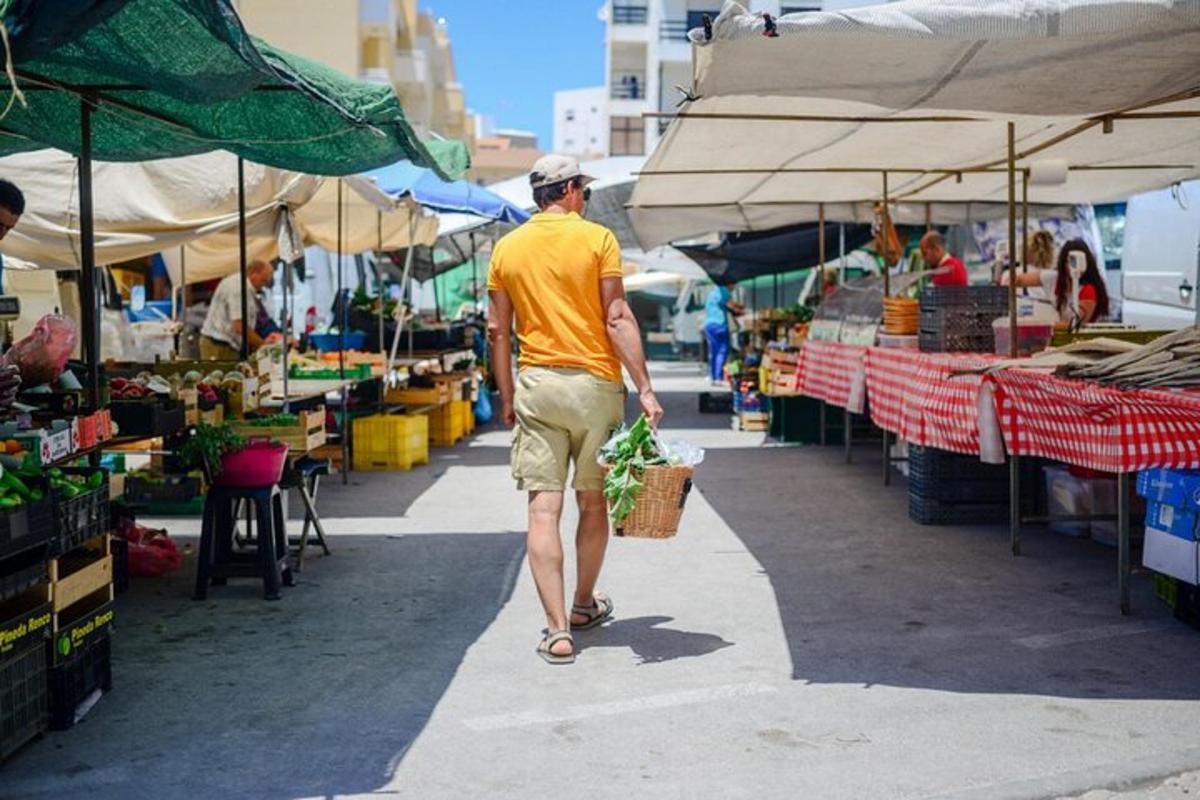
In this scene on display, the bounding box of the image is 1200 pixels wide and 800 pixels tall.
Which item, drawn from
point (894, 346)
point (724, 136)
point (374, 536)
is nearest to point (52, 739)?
point (374, 536)

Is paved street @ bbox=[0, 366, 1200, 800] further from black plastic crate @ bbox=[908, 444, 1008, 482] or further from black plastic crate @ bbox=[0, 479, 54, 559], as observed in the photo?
black plastic crate @ bbox=[0, 479, 54, 559]

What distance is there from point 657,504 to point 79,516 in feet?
7.64

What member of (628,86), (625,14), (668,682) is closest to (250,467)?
(668,682)

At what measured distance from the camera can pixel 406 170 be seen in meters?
14.1

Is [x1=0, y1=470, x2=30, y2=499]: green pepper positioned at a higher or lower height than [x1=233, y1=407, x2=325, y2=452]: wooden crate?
higher

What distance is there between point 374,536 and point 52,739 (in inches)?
171

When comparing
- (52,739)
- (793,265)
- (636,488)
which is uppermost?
(793,265)

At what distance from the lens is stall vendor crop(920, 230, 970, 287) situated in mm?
12188

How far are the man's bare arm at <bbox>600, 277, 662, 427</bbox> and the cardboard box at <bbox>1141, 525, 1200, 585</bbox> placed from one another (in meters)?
2.32

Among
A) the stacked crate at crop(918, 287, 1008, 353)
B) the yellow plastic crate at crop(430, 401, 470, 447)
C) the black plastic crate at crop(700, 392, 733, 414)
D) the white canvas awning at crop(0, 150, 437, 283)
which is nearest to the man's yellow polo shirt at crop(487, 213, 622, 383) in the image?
the stacked crate at crop(918, 287, 1008, 353)

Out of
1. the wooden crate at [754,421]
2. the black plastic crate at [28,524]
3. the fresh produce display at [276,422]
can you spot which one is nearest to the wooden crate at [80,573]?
the black plastic crate at [28,524]

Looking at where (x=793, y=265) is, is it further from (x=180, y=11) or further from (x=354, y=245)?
(x=180, y=11)

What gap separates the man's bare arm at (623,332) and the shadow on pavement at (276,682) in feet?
4.58

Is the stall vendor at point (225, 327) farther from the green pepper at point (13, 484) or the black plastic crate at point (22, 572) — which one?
the green pepper at point (13, 484)
